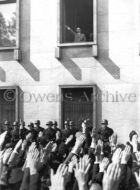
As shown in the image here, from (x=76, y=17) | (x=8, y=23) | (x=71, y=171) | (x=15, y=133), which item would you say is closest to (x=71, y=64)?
(x=76, y=17)

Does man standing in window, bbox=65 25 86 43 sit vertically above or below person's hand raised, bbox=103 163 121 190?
above

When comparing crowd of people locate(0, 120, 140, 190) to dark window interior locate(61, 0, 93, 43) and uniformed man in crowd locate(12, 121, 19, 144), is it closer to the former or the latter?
uniformed man in crowd locate(12, 121, 19, 144)

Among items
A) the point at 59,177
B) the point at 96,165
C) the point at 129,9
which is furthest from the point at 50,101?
the point at 59,177

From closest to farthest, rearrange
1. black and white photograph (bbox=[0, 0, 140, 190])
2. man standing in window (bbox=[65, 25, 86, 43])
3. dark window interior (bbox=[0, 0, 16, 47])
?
1. black and white photograph (bbox=[0, 0, 140, 190])
2. man standing in window (bbox=[65, 25, 86, 43])
3. dark window interior (bbox=[0, 0, 16, 47])

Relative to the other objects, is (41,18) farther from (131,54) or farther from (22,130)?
(22,130)

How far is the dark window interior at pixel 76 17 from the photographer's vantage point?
1647 centimetres

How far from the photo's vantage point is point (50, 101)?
1633 cm

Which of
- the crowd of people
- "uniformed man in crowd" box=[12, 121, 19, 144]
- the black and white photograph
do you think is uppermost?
the black and white photograph

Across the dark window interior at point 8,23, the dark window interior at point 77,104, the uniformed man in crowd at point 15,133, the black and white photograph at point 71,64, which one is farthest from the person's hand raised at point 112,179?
the dark window interior at point 8,23

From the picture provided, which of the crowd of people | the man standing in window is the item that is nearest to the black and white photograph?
the man standing in window

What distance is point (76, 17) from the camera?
1692 centimetres

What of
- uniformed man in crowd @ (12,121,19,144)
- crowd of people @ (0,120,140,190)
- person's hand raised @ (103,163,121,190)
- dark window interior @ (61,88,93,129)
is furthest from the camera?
dark window interior @ (61,88,93,129)

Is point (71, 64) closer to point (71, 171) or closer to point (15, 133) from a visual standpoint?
point (15, 133)

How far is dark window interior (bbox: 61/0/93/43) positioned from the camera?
1647cm
